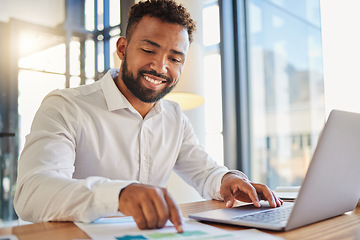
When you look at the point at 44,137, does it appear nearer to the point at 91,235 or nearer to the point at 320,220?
the point at 91,235

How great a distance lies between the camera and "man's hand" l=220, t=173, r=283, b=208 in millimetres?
967

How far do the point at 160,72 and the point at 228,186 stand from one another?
547 mm

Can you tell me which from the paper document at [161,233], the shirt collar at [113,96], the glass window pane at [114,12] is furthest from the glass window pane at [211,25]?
the paper document at [161,233]

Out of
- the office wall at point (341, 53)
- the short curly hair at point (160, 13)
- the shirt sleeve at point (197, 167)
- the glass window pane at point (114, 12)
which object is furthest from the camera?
the glass window pane at point (114, 12)

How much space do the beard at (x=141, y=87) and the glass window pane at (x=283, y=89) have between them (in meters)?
1.40

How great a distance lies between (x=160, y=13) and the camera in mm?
1393

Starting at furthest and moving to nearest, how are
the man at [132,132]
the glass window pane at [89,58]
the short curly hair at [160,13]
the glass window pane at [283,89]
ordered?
the glass window pane at [89,58]
the glass window pane at [283,89]
the short curly hair at [160,13]
the man at [132,132]

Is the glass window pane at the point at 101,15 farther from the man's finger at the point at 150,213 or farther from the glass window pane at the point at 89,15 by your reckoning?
the man's finger at the point at 150,213

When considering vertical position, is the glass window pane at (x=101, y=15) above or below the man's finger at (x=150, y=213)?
above

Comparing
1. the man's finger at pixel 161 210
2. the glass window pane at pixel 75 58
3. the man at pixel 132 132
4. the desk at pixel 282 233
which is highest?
the glass window pane at pixel 75 58

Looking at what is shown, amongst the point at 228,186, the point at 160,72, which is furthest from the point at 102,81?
the point at 228,186

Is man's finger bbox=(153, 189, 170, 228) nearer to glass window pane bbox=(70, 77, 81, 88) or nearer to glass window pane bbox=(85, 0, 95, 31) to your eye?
glass window pane bbox=(70, 77, 81, 88)

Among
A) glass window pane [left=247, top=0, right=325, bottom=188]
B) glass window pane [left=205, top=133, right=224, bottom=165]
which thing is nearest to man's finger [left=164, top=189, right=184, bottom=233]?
glass window pane [left=247, top=0, right=325, bottom=188]

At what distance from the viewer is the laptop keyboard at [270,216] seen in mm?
729
